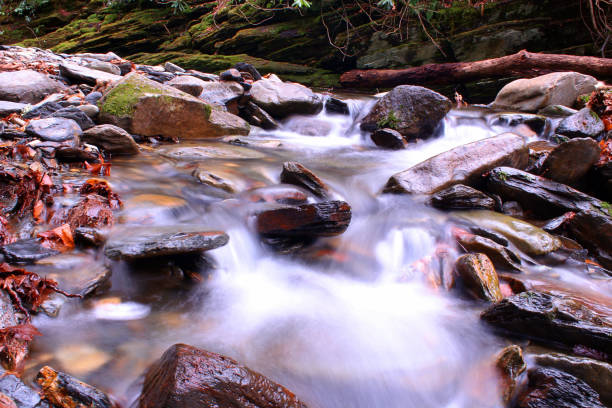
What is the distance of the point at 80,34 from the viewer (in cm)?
1582

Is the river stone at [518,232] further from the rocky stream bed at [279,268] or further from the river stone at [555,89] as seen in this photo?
the river stone at [555,89]

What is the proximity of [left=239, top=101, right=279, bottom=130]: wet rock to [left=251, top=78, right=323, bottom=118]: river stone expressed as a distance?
209 millimetres

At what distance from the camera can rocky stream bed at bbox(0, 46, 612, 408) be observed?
1908 mm

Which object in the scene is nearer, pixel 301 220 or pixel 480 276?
pixel 480 276

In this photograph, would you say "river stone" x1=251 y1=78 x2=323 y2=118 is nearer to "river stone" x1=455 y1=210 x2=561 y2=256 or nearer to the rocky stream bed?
the rocky stream bed

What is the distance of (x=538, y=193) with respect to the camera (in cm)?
A: 430

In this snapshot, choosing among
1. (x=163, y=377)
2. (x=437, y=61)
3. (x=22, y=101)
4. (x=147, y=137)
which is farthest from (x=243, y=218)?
(x=437, y=61)

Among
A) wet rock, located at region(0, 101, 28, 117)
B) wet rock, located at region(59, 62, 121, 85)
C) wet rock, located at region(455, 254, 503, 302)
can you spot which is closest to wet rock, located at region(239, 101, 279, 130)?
wet rock, located at region(59, 62, 121, 85)

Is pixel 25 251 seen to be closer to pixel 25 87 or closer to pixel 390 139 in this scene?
pixel 25 87

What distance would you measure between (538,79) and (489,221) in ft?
21.1

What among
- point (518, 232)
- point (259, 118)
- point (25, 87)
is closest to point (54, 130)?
point (25, 87)

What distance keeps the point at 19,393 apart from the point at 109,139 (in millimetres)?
3791

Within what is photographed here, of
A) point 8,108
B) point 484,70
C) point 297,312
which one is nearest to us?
point 297,312

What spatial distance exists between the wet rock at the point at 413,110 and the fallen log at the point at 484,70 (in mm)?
3800
